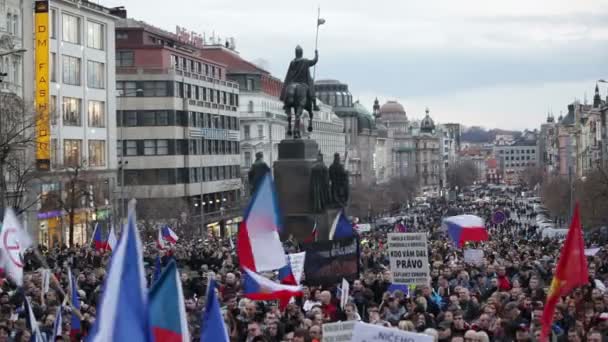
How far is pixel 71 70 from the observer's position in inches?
2840

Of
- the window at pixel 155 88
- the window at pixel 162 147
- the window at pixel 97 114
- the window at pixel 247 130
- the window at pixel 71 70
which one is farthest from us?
the window at pixel 247 130

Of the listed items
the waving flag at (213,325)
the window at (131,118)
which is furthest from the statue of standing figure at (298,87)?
the window at (131,118)

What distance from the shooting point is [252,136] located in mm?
124438

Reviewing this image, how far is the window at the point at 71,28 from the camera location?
7088 centimetres

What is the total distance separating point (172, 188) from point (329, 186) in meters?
57.3

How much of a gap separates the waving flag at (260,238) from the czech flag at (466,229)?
16.4 m

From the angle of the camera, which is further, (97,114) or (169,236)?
(97,114)

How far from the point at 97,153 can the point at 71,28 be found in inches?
349

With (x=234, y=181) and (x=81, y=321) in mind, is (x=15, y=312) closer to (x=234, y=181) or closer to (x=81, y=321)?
(x=81, y=321)

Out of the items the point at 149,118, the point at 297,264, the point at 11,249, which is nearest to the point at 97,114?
the point at 149,118

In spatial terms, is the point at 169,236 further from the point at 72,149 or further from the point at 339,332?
the point at 339,332

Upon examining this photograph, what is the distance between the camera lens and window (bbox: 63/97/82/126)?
71500mm

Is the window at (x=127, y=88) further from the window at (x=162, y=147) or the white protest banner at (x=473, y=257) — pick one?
the white protest banner at (x=473, y=257)

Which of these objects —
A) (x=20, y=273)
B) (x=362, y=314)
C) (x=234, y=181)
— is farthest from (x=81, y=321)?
(x=234, y=181)
